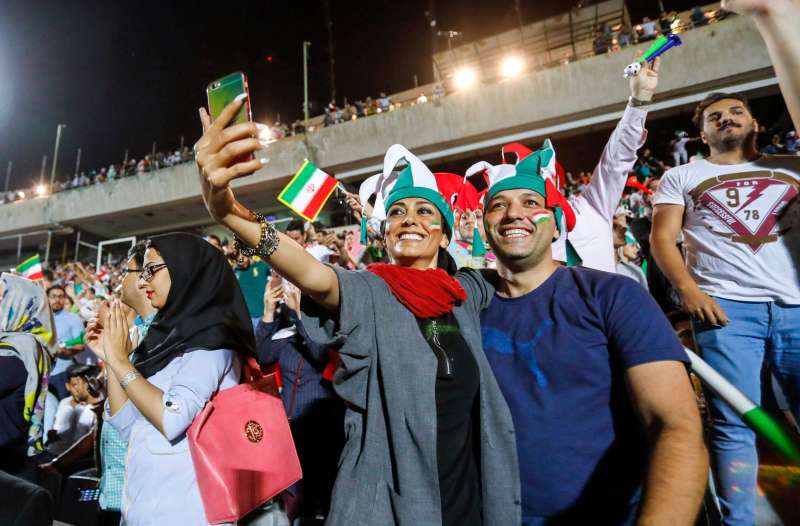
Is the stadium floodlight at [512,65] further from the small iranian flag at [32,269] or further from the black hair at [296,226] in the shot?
the small iranian flag at [32,269]

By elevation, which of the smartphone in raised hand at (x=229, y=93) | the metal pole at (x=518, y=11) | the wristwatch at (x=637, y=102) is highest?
the metal pole at (x=518, y=11)

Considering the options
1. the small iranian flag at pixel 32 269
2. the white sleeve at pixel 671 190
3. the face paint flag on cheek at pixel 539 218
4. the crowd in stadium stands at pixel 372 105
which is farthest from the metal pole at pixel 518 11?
the face paint flag on cheek at pixel 539 218

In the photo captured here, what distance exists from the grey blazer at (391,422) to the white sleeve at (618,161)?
165cm

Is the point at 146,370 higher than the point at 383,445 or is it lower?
higher

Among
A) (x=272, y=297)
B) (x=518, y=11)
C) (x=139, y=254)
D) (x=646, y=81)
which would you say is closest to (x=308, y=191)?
(x=272, y=297)

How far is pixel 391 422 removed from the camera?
1426 millimetres

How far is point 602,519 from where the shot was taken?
54.3 inches

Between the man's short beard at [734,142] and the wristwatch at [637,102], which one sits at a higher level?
the wristwatch at [637,102]

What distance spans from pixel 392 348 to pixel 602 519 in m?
0.83

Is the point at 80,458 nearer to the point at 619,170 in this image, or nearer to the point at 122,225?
the point at 619,170

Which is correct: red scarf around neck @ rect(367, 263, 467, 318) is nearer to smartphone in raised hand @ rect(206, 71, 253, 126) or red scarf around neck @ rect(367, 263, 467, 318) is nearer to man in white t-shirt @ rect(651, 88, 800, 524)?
smartphone in raised hand @ rect(206, 71, 253, 126)

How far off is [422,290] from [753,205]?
74.6 inches

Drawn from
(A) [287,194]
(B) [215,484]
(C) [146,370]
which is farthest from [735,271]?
(A) [287,194]

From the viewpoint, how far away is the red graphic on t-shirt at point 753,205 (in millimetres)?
2256
